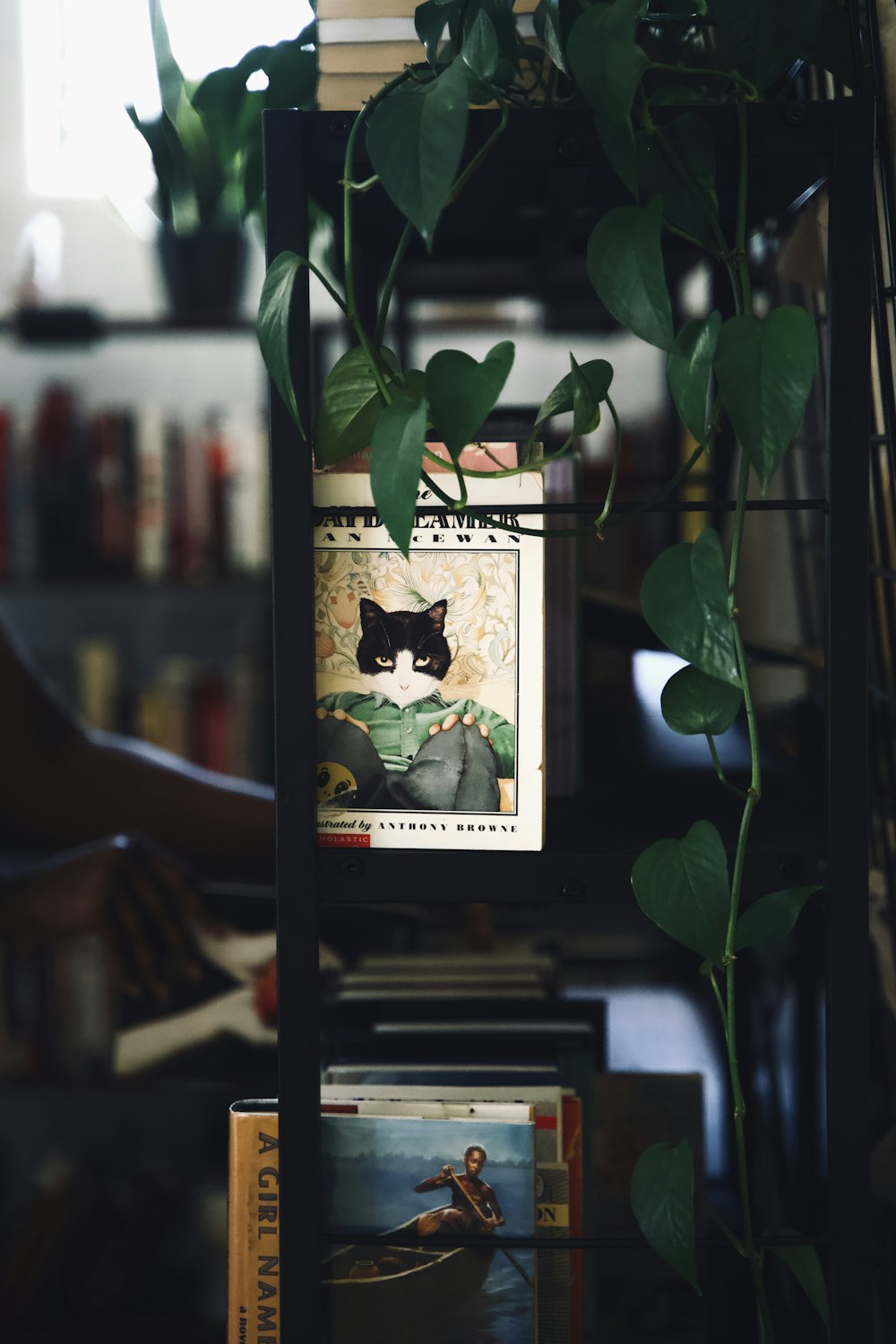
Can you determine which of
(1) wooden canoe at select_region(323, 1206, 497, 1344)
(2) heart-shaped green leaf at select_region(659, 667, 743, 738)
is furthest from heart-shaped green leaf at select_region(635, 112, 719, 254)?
(1) wooden canoe at select_region(323, 1206, 497, 1344)

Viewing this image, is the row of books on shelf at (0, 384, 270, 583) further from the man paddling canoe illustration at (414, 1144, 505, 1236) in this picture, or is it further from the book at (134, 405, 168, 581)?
the man paddling canoe illustration at (414, 1144, 505, 1236)

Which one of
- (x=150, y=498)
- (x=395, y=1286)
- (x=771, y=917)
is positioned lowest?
(x=395, y=1286)

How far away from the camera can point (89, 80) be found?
2.50 m

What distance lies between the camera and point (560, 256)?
0.99 meters

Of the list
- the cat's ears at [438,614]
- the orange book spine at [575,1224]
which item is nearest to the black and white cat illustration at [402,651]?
the cat's ears at [438,614]

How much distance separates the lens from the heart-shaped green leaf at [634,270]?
1.75ft

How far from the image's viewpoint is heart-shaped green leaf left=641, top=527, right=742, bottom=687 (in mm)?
548

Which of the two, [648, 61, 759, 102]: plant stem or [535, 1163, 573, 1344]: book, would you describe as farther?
[535, 1163, 573, 1344]: book

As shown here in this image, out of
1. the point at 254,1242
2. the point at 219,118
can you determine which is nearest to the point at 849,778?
the point at 254,1242

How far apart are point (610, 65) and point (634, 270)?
91 mm

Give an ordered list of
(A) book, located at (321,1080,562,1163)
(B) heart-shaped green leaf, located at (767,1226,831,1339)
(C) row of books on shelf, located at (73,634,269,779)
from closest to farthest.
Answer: (B) heart-shaped green leaf, located at (767,1226,831,1339) → (A) book, located at (321,1080,562,1163) → (C) row of books on shelf, located at (73,634,269,779)

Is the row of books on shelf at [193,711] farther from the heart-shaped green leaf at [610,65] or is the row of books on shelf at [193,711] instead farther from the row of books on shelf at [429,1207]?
the heart-shaped green leaf at [610,65]

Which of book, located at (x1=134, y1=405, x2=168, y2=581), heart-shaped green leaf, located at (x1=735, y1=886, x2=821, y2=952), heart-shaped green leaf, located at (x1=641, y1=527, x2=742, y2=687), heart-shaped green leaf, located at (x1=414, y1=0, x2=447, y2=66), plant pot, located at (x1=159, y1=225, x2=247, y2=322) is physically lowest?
heart-shaped green leaf, located at (x1=735, y1=886, x2=821, y2=952)

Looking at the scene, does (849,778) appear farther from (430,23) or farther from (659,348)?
(430,23)
